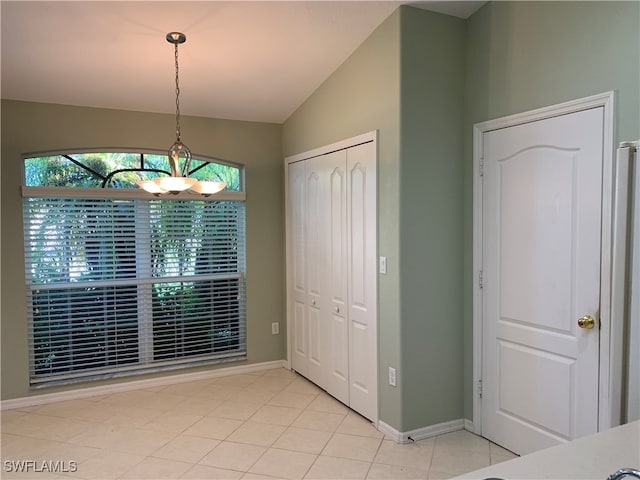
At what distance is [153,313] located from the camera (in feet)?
13.8

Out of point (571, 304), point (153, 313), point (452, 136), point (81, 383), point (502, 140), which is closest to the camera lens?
point (571, 304)

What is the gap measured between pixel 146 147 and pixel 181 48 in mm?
1217

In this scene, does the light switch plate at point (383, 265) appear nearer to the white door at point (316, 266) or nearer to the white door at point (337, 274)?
the white door at point (337, 274)

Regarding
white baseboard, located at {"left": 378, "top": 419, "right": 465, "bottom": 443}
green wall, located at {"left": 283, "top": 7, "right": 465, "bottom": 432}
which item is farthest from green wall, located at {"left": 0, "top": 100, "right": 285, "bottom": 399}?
white baseboard, located at {"left": 378, "top": 419, "right": 465, "bottom": 443}

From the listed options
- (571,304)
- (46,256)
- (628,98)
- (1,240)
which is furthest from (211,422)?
(628,98)

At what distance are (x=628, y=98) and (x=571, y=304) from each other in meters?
1.10

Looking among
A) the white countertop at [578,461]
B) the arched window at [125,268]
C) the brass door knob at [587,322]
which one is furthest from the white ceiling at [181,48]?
the white countertop at [578,461]

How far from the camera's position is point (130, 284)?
408cm

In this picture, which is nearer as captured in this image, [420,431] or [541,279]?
[541,279]

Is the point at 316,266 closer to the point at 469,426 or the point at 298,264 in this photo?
the point at 298,264

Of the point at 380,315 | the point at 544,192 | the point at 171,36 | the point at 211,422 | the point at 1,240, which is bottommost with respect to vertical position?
the point at 211,422

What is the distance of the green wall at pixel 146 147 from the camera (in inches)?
144

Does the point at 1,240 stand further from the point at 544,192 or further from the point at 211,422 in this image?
the point at 544,192

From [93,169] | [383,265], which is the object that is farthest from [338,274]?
[93,169]
